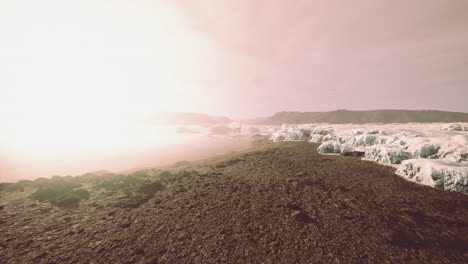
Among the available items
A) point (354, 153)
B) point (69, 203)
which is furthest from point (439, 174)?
point (69, 203)

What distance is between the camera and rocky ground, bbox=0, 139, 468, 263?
283 inches

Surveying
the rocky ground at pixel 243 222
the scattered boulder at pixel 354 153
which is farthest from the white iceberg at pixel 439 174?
the scattered boulder at pixel 354 153

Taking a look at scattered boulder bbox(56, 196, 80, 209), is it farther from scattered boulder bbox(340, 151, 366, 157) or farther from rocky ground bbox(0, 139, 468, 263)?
scattered boulder bbox(340, 151, 366, 157)

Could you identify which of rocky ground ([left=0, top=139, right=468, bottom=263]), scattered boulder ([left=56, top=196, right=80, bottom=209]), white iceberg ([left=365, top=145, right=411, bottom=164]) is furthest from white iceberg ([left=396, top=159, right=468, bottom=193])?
scattered boulder ([left=56, top=196, right=80, bottom=209])

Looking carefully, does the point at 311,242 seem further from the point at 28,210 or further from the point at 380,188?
the point at 28,210

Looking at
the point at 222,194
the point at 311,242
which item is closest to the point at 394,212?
the point at 311,242

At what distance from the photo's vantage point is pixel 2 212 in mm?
11500

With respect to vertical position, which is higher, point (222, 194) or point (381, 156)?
point (381, 156)

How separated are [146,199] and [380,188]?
20793 millimetres

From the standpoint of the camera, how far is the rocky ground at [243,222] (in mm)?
Answer: 7195

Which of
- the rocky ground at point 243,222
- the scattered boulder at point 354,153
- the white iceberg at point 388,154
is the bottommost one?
the rocky ground at point 243,222

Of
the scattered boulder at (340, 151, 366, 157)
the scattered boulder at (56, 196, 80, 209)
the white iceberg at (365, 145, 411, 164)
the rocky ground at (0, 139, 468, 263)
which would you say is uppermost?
the white iceberg at (365, 145, 411, 164)

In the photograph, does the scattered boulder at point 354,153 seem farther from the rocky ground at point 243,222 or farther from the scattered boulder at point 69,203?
the scattered boulder at point 69,203

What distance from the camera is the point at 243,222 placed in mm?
9523
